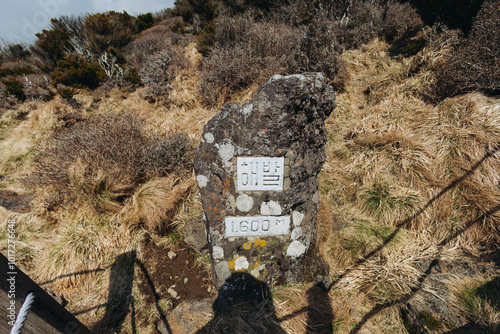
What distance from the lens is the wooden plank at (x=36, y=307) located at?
3.32ft

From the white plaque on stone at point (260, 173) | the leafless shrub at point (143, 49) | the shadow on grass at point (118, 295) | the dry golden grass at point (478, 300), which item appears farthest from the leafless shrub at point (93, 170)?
the leafless shrub at point (143, 49)

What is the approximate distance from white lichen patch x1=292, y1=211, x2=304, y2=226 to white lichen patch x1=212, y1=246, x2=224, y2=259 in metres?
0.84

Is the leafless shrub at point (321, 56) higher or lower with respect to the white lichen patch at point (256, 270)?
higher

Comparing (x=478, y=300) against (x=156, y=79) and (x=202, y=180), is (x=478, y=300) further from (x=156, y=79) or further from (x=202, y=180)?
(x=156, y=79)

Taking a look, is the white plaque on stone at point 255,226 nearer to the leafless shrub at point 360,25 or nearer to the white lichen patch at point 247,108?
the white lichen patch at point 247,108

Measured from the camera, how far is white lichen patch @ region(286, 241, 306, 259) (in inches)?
93.4

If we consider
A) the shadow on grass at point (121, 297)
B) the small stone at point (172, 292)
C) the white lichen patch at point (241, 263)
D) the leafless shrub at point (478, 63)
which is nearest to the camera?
the white lichen patch at point (241, 263)

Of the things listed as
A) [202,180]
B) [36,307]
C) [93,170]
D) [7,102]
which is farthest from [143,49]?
[36,307]

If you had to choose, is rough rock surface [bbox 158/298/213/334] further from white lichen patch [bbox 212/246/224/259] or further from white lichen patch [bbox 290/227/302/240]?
white lichen patch [bbox 290/227/302/240]

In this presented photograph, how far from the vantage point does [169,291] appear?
2.73 metres

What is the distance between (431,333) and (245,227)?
204cm

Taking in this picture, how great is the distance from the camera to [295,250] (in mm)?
2385

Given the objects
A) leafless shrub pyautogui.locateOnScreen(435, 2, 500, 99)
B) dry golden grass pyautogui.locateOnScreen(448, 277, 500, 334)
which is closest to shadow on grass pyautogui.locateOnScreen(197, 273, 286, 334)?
dry golden grass pyautogui.locateOnScreen(448, 277, 500, 334)

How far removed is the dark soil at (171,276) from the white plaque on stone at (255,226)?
41.0 inches
